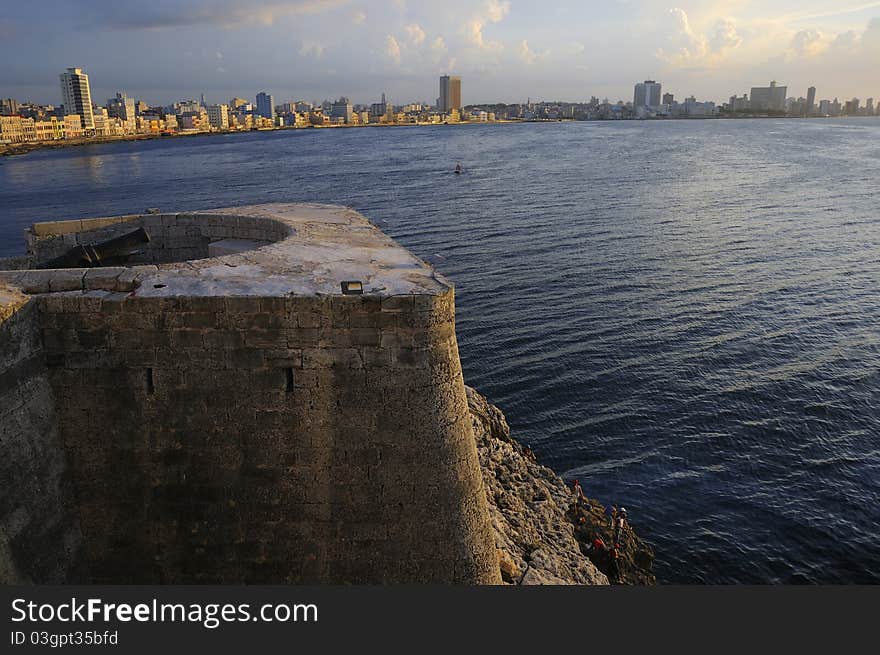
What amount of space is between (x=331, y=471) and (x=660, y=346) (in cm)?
1886

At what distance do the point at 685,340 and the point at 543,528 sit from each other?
1348 centimetres

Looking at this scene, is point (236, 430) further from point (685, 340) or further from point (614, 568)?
point (685, 340)

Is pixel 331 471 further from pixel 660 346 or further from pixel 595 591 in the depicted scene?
pixel 660 346

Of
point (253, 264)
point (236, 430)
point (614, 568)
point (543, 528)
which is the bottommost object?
point (614, 568)

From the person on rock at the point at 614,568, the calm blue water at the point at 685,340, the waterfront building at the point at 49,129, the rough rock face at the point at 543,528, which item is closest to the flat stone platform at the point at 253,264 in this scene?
the rough rock face at the point at 543,528

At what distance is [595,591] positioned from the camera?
6.26 meters

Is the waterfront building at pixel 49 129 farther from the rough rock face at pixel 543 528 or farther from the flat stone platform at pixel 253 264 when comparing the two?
the rough rock face at pixel 543 528

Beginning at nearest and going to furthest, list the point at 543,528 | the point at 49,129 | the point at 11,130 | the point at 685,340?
1. the point at 543,528
2. the point at 685,340
3. the point at 11,130
4. the point at 49,129

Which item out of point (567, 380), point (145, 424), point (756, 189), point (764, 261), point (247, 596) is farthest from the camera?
point (756, 189)

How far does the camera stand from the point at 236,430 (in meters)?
8.45

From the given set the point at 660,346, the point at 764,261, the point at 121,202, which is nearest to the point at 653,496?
the point at 660,346

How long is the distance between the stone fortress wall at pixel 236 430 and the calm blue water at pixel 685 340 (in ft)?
29.3

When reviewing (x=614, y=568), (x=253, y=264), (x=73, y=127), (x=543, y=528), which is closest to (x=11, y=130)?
(x=73, y=127)

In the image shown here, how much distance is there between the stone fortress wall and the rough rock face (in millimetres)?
3884
